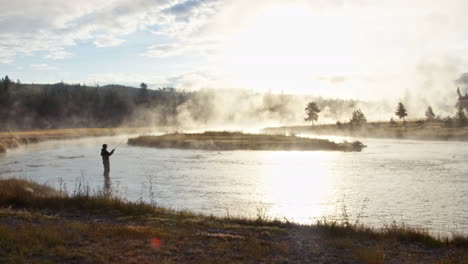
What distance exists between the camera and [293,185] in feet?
83.9

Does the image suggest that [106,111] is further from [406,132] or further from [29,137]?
[406,132]

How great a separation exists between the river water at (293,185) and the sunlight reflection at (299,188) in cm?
4

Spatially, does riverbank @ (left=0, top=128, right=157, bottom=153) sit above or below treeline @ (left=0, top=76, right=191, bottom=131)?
below

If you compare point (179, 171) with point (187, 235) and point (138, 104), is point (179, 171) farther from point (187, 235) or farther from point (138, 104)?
point (138, 104)

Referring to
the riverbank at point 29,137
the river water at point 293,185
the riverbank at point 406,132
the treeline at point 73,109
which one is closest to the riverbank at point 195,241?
the river water at point 293,185

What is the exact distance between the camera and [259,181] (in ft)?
88.7

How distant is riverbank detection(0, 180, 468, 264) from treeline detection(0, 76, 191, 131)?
111796 millimetres

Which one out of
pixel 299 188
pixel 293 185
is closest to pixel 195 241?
pixel 299 188

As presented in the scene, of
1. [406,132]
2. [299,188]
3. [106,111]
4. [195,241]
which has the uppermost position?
[106,111]

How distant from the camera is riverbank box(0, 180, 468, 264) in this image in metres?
8.98

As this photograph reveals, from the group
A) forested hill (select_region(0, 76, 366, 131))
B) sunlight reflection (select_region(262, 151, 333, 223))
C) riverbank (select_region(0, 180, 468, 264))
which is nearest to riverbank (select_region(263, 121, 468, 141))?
forested hill (select_region(0, 76, 366, 131))

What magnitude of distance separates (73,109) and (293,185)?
12849cm

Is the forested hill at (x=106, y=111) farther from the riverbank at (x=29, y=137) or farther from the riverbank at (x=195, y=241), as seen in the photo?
the riverbank at (x=195, y=241)

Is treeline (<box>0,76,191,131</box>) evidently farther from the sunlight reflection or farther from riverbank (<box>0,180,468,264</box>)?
riverbank (<box>0,180,468,264</box>)
